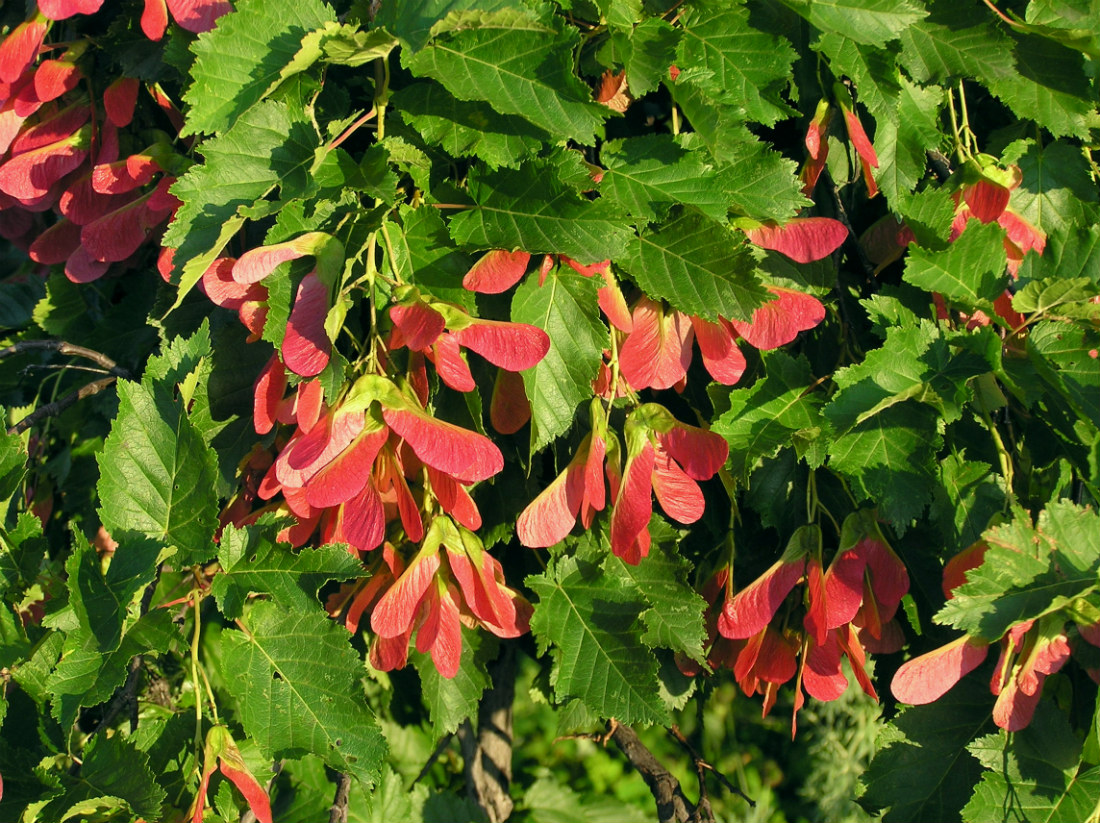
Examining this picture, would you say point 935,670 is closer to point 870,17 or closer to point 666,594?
point 666,594

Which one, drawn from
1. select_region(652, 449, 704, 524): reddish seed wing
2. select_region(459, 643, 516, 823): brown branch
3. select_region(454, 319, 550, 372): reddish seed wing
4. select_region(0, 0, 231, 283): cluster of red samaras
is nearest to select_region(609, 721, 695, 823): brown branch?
select_region(459, 643, 516, 823): brown branch

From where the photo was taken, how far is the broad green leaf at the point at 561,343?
0.87 m

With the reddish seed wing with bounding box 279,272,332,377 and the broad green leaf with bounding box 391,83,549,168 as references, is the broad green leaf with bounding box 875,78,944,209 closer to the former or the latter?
the broad green leaf with bounding box 391,83,549,168

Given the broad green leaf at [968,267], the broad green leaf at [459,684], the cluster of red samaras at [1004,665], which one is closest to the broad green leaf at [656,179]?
the broad green leaf at [968,267]

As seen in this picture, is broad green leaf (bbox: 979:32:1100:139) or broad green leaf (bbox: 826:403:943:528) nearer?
broad green leaf (bbox: 826:403:943:528)

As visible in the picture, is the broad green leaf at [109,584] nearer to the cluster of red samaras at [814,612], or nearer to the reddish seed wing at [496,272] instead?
the reddish seed wing at [496,272]

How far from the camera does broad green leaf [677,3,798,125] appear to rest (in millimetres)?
935

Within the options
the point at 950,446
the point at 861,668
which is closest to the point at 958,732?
the point at 861,668

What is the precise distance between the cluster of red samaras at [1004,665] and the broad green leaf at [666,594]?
0.21 meters

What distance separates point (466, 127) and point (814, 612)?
0.61 m

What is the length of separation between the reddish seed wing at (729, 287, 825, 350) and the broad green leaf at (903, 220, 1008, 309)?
119 millimetres

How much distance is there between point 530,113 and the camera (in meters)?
0.83

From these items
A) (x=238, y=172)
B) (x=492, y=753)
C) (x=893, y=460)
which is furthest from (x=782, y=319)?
(x=492, y=753)

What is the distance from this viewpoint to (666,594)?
103 centimetres
